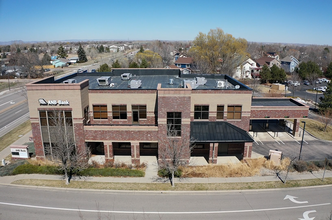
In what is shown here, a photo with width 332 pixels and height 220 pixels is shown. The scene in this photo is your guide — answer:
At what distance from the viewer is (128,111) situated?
100ft

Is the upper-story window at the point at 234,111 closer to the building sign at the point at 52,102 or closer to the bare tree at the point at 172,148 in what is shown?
the bare tree at the point at 172,148

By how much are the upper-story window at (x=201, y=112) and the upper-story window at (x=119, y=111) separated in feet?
28.7

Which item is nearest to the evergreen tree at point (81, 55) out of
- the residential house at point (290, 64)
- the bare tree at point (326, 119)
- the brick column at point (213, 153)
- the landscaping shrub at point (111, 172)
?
the residential house at point (290, 64)

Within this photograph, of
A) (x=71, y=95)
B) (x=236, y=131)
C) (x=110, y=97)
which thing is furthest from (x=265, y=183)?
(x=71, y=95)

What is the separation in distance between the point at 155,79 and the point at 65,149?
57.2ft

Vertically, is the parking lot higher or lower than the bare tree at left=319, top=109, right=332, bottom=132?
lower

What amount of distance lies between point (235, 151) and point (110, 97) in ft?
56.4

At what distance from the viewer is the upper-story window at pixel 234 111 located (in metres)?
30.5

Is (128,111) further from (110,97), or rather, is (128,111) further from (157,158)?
(157,158)

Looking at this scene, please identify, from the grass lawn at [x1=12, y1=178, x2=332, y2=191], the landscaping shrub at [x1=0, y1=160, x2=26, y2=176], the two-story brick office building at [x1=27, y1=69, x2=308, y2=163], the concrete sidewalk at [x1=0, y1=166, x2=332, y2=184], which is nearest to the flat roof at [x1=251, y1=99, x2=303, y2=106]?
the two-story brick office building at [x1=27, y1=69, x2=308, y2=163]

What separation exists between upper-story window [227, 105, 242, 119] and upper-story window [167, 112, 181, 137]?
7.28 meters

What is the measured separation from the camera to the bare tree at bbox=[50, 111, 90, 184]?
24469mm

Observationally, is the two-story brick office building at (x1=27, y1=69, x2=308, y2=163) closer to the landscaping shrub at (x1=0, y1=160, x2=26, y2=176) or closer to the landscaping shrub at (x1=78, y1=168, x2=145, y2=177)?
the landscaping shrub at (x1=0, y1=160, x2=26, y2=176)

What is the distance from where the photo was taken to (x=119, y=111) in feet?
100
